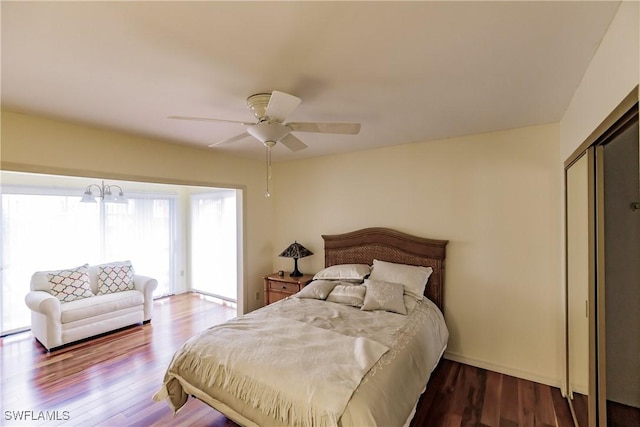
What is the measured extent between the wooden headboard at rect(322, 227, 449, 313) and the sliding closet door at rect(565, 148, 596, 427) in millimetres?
1075

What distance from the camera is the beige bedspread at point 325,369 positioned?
1.52 meters

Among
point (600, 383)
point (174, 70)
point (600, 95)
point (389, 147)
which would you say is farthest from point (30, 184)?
point (600, 383)

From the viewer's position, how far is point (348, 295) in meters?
2.95

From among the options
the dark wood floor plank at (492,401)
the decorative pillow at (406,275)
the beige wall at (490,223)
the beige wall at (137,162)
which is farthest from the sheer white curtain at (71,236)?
the dark wood floor plank at (492,401)

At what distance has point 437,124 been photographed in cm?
269

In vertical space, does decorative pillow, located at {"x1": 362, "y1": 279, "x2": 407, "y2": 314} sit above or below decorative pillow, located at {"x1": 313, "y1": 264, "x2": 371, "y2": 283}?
below

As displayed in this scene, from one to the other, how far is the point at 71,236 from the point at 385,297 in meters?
Answer: 4.91

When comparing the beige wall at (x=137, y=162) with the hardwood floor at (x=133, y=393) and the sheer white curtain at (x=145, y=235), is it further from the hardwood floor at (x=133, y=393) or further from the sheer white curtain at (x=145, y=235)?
the sheer white curtain at (x=145, y=235)

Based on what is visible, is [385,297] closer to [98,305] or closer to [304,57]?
[304,57]

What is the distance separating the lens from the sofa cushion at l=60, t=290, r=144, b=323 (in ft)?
11.5

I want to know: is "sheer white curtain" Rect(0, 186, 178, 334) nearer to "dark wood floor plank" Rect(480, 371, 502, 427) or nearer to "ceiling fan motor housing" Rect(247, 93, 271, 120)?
"ceiling fan motor housing" Rect(247, 93, 271, 120)

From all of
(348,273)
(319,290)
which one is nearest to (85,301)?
(319,290)

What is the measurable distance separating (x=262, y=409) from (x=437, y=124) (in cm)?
266

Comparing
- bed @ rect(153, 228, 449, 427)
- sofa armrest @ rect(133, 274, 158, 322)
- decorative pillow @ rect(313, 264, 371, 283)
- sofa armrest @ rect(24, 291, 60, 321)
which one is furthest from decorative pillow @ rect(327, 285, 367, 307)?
sofa armrest @ rect(24, 291, 60, 321)
